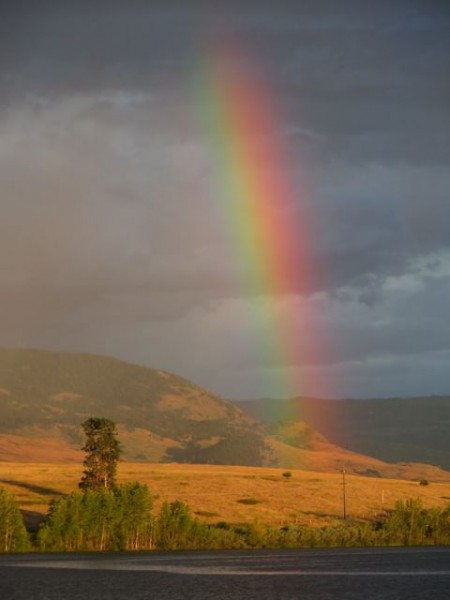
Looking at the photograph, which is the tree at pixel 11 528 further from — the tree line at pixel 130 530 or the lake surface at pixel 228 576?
the lake surface at pixel 228 576

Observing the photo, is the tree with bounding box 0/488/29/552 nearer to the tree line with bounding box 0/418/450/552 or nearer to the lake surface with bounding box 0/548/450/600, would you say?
the tree line with bounding box 0/418/450/552

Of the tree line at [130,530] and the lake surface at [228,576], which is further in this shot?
the tree line at [130,530]

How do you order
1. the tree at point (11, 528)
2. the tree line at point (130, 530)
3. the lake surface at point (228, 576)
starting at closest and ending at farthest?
the lake surface at point (228, 576), the tree at point (11, 528), the tree line at point (130, 530)

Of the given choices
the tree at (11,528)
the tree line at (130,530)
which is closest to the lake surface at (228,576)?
the tree at (11,528)

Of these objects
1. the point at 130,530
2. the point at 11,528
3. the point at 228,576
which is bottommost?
the point at 228,576

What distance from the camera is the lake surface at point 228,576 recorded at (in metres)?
97.6

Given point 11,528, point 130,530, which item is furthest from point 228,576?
point 130,530

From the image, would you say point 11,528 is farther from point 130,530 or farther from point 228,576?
point 228,576

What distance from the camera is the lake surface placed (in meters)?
97.6

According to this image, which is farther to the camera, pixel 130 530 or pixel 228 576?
pixel 130 530

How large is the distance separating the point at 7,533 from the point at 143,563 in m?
27.4

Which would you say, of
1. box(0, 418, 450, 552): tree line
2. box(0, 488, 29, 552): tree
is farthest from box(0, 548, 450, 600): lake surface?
box(0, 418, 450, 552): tree line

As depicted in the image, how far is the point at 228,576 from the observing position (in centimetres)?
12125

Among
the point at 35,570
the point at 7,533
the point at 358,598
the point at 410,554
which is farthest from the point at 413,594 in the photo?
the point at 7,533
